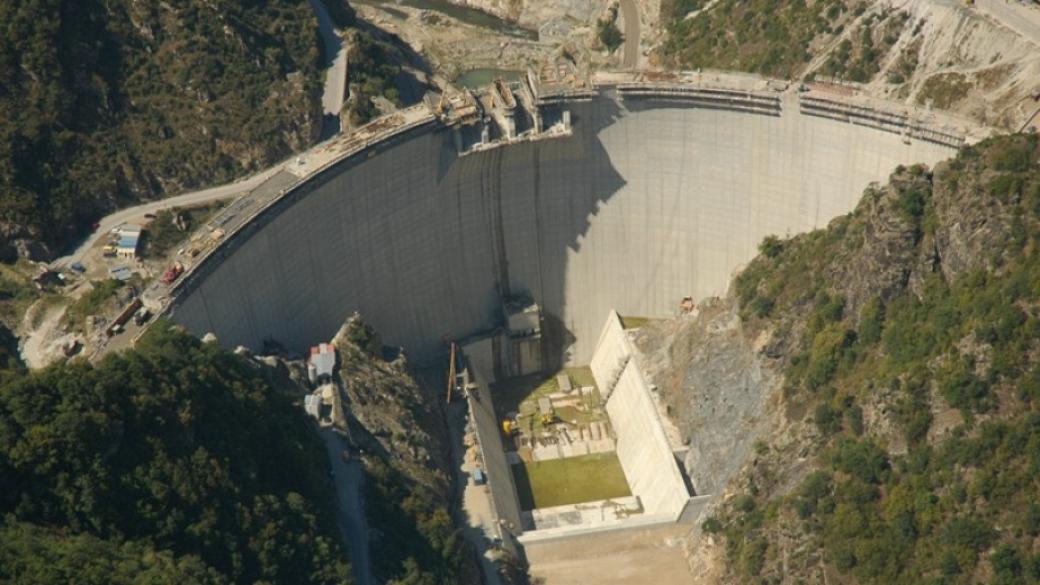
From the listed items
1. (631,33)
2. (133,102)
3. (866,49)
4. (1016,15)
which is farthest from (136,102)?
(1016,15)

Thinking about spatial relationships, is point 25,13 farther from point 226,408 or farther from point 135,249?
point 226,408

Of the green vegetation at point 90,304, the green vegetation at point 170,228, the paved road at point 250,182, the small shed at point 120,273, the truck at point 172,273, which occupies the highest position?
the paved road at point 250,182

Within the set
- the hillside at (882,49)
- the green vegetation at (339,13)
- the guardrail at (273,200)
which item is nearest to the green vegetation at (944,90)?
the hillside at (882,49)

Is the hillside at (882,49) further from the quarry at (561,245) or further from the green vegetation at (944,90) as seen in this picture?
the quarry at (561,245)

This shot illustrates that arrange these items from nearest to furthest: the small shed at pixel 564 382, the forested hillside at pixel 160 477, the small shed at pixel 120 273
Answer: the forested hillside at pixel 160 477 → the small shed at pixel 120 273 → the small shed at pixel 564 382

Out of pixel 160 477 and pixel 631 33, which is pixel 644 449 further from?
pixel 631 33

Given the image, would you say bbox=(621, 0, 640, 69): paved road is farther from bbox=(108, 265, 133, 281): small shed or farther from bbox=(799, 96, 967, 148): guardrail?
bbox=(108, 265, 133, 281): small shed
